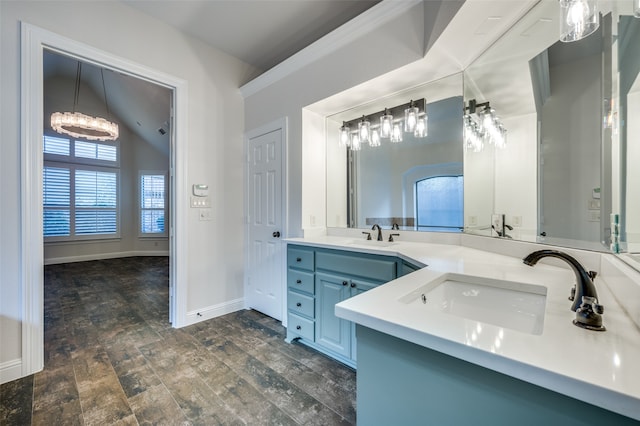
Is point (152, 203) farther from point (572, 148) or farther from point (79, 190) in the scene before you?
point (572, 148)

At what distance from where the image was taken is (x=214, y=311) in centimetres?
285

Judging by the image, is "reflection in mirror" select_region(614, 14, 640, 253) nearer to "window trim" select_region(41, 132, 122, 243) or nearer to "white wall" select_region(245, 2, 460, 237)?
"white wall" select_region(245, 2, 460, 237)

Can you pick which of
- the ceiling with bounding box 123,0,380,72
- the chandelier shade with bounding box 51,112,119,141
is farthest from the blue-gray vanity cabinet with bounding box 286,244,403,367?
the chandelier shade with bounding box 51,112,119,141

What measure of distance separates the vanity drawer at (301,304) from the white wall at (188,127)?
3.54ft

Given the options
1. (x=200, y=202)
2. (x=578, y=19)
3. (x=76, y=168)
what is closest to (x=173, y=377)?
(x=200, y=202)

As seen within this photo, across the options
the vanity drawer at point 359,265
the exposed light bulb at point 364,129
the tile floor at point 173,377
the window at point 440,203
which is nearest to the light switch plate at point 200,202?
the tile floor at point 173,377

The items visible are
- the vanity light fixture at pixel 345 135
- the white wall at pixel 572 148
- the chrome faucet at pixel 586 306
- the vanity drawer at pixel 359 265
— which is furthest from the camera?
the vanity light fixture at pixel 345 135

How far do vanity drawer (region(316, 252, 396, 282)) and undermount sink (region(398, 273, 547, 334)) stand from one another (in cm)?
61

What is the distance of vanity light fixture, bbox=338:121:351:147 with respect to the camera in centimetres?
283

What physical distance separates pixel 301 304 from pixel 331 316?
0.31 m

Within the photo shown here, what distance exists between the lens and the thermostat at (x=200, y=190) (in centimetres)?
273

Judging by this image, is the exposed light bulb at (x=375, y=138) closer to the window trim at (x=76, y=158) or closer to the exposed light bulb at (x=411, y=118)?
the exposed light bulb at (x=411, y=118)

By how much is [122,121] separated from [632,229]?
840 centimetres

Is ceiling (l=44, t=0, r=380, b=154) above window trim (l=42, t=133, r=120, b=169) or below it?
above
